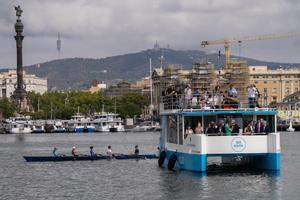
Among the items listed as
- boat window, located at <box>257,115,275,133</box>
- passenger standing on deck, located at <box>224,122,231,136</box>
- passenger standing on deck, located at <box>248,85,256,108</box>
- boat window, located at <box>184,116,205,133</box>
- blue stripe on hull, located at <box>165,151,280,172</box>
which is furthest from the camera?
passenger standing on deck, located at <box>248,85,256,108</box>

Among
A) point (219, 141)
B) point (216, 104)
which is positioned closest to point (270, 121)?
point (216, 104)

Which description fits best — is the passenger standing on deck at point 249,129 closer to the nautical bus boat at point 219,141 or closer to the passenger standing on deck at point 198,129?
the nautical bus boat at point 219,141

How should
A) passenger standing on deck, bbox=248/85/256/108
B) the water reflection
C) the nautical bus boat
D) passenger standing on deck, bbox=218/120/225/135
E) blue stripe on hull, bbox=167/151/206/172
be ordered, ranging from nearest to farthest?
the water reflection < the nautical bus boat < passenger standing on deck, bbox=218/120/225/135 < blue stripe on hull, bbox=167/151/206/172 < passenger standing on deck, bbox=248/85/256/108

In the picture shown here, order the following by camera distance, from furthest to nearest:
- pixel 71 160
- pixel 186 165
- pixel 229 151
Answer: pixel 71 160 → pixel 186 165 → pixel 229 151

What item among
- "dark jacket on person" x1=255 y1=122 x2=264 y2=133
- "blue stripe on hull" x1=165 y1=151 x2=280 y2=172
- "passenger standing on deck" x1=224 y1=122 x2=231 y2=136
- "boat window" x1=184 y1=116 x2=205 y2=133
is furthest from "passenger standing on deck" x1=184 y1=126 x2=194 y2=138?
"dark jacket on person" x1=255 y1=122 x2=264 y2=133

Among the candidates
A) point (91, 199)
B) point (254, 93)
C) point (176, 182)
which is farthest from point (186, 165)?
point (91, 199)

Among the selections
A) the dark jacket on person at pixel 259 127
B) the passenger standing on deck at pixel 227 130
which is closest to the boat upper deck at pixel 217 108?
the dark jacket on person at pixel 259 127

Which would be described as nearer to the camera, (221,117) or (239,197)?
(239,197)

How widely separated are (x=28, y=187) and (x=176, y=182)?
361 inches

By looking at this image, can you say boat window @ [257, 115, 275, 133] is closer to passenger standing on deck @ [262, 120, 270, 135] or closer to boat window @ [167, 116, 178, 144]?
passenger standing on deck @ [262, 120, 270, 135]

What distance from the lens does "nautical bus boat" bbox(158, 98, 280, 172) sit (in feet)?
165

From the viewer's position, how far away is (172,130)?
56969 millimetres

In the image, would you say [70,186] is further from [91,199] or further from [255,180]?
[255,180]

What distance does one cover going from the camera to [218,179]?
51750 mm
